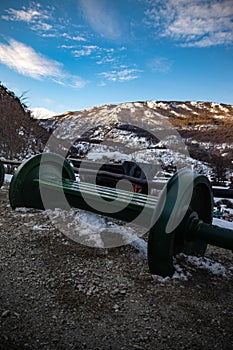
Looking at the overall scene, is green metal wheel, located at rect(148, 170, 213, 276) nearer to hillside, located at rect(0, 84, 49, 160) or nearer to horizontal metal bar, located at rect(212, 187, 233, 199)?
horizontal metal bar, located at rect(212, 187, 233, 199)

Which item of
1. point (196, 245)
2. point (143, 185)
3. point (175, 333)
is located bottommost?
point (175, 333)

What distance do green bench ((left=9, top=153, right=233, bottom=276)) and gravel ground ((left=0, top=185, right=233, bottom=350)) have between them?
0.87 ft

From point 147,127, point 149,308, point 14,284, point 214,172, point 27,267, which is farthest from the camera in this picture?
point 147,127

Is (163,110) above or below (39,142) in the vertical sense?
above

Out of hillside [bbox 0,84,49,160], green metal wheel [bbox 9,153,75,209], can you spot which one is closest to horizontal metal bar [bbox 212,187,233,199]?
green metal wheel [bbox 9,153,75,209]

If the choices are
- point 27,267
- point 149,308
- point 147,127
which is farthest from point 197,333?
point 147,127

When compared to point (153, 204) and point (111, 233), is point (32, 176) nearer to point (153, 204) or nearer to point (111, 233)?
point (111, 233)

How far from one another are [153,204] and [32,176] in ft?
6.16

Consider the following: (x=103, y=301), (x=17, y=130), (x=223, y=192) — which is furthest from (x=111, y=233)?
(x=17, y=130)

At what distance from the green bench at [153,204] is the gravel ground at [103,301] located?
0.27 m

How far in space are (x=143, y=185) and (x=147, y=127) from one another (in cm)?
1815

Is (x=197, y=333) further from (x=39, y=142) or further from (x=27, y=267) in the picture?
(x=39, y=142)

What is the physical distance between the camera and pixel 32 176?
12.1 feet

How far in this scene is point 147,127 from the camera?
21547 mm
